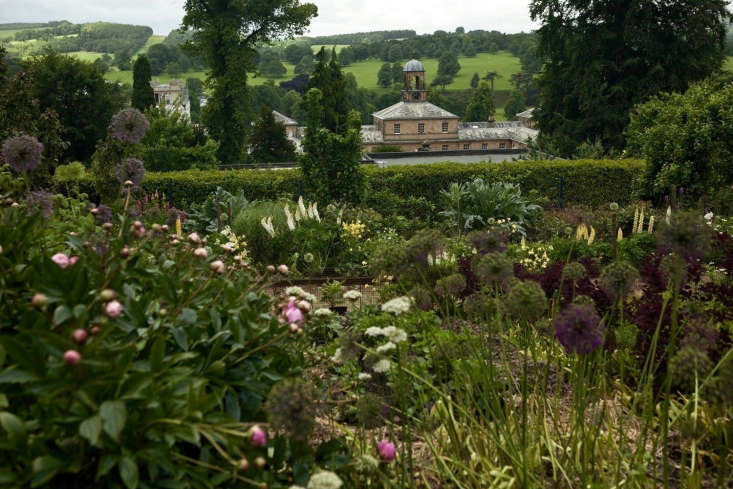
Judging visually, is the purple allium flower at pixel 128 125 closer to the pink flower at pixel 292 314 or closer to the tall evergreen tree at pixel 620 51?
the pink flower at pixel 292 314

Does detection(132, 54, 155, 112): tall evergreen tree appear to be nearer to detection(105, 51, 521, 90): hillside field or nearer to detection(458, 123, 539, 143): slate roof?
detection(458, 123, 539, 143): slate roof

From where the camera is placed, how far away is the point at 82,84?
1093 inches

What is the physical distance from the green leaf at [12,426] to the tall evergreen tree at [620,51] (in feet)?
78.8

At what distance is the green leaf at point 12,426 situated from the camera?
1.61m

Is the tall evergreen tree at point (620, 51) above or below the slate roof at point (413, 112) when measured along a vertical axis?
above

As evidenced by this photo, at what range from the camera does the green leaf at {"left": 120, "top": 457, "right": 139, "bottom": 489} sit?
1.63 metres

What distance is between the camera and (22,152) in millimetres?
4066

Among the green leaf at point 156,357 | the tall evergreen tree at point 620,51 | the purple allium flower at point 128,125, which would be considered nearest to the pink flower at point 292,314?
the green leaf at point 156,357

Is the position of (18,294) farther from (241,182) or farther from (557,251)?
(241,182)

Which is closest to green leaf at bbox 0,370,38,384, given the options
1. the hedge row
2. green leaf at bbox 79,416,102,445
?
green leaf at bbox 79,416,102,445

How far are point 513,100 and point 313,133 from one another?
84732 millimetres

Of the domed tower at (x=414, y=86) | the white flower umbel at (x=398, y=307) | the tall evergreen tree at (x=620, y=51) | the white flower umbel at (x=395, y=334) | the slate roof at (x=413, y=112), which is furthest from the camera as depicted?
the domed tower at (x=414, y=86)

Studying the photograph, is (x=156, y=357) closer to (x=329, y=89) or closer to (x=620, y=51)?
(x=329, y=89)

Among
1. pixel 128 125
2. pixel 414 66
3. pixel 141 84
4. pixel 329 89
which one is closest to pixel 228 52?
pixel 141 84
